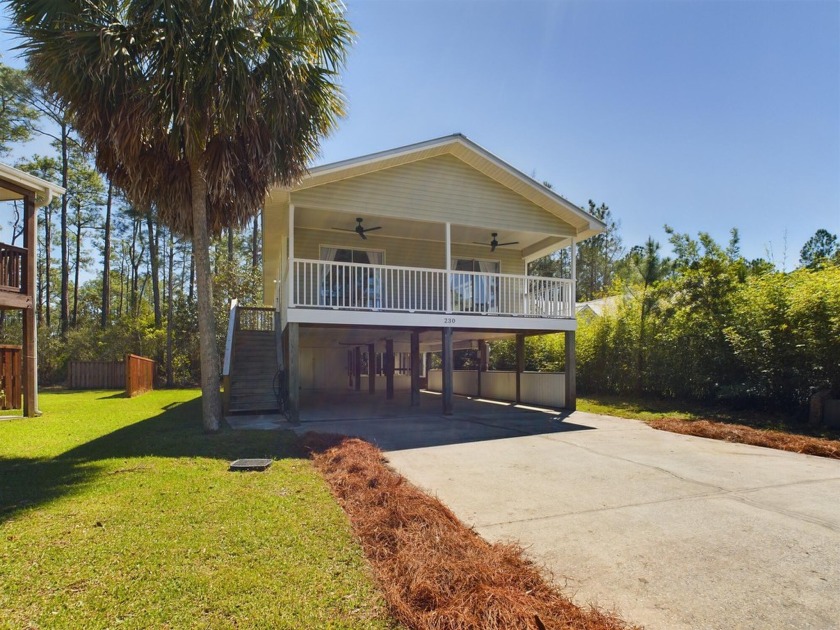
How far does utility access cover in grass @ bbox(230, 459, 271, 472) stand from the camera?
19.0ft

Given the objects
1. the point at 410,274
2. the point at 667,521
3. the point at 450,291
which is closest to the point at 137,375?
the point at 410,274

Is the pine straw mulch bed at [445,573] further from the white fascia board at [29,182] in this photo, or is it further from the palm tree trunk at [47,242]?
the palm tree trunk at [47,242]

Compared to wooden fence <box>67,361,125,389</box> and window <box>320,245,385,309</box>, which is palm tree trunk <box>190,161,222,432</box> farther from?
wooden fence <box>67,361,125,389</box>

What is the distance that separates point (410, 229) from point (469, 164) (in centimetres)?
236

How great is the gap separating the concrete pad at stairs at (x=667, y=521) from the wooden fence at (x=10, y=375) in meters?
10.1

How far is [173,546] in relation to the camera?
3.47 metres

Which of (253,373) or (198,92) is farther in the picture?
(253,373)

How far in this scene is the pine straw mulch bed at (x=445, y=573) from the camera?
2521 millimetres

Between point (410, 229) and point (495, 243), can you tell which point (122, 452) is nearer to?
point (410, 229)

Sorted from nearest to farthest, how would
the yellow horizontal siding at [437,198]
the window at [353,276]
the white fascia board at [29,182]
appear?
the white fascia board at [29,182] < the yellow horizontal siding at [437,198] < the window at [353,276]

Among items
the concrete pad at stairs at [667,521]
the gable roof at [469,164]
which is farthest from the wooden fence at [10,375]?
the concrete pad at stairs at [667,521]

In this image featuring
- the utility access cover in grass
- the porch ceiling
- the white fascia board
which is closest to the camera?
the utility access cover in grass

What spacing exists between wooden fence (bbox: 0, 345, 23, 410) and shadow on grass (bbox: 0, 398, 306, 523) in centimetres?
420

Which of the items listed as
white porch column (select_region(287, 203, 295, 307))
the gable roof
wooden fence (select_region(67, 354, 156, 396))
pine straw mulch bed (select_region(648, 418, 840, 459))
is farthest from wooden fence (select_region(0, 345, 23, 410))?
pine straw mulch bed (select_region(648, 418, 840, 459))
